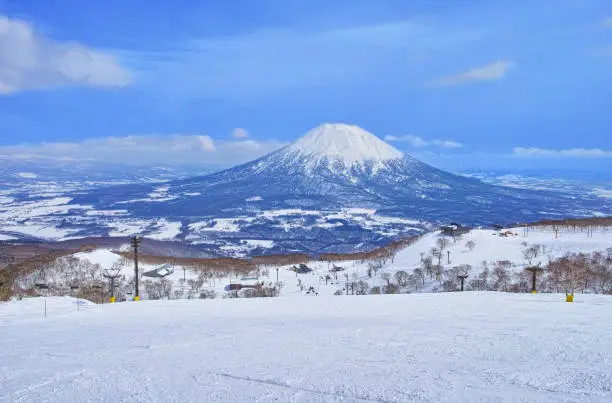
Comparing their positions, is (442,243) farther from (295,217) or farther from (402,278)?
(295,217)

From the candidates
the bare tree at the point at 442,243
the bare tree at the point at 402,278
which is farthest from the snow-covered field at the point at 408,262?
the bare tree at the point at 402,278

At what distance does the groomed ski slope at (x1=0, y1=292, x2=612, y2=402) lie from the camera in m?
5.45

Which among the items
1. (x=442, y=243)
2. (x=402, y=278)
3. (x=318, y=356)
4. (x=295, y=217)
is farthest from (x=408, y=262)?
(x=295, y=217)

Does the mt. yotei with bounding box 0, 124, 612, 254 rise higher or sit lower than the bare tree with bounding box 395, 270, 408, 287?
higher

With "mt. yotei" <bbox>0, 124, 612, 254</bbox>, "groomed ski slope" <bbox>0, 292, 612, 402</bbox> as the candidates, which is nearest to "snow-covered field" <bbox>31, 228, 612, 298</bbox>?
"groomed ski slope" <bbox>0, 292, 612, 402</bbox>

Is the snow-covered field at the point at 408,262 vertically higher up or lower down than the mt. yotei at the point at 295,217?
lower down

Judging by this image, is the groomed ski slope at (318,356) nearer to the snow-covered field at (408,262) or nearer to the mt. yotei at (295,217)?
the snow-covered field at (408,262)

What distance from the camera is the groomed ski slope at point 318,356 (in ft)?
17.9

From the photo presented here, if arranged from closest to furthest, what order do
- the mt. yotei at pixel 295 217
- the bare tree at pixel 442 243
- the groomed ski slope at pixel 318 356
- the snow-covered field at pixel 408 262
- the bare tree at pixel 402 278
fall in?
the groomed ski slope at pixel 318 356, the bare tree at pixel 402 278, the snow-covered field at pixel 408 262, the bare tree at pixel 442 243, the mt. yotei at pixel 295 217

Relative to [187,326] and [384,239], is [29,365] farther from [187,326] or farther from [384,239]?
[384,239]

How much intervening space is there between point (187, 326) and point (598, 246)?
60.0 metres

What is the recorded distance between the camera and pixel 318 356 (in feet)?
23.1

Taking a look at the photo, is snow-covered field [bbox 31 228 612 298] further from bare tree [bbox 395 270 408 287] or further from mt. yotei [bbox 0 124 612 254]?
mt. yotei [bbox 0 124 612 254]

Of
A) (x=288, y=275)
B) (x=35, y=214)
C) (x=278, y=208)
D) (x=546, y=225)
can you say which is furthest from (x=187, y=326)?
(x=35, y=214)
